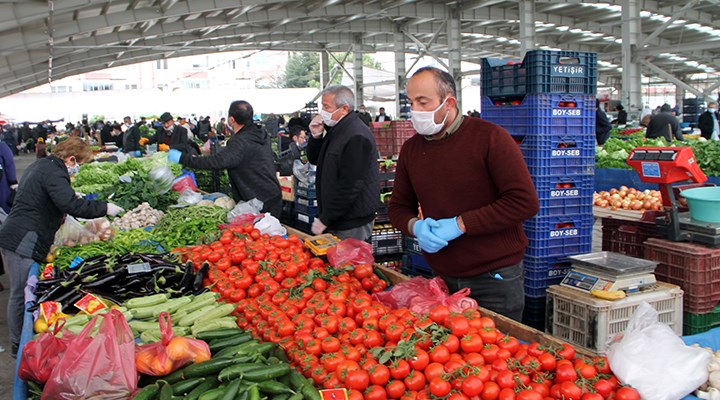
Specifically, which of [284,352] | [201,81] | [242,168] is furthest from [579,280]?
[201,81]

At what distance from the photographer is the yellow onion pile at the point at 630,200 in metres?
7.04

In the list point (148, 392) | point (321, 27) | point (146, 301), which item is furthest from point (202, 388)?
point (321, 27)

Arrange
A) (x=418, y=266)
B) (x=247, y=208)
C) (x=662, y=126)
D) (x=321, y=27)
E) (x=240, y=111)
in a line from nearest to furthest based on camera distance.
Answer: (x=418, y=266), (x=240, y=111), (x=247, y=208), (x=662, y=126), (x=321, y=27)

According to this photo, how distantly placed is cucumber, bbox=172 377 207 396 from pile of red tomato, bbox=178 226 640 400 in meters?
0.42

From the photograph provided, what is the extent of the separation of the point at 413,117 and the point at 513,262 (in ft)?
2.84

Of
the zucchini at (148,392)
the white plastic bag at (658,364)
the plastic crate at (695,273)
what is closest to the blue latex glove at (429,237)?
the white plastic bag at (658,364)

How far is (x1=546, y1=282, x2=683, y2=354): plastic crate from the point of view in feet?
11.8

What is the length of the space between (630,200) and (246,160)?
15.7ft

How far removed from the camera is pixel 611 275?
147 inches

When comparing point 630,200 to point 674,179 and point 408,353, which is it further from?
point 408,353

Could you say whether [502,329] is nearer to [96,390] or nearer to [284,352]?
[284,352]

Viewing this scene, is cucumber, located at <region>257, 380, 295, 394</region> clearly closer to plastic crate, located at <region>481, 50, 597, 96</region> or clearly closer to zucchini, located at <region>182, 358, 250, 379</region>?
zucchini, located at <region>182, 358, 250, 379</region>

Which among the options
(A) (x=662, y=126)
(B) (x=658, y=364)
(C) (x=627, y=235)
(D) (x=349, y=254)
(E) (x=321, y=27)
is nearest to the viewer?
(B) (x=658, y=364)

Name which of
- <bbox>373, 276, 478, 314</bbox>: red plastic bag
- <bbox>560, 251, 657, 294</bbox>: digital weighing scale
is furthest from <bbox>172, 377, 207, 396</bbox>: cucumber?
<bbox>560, 251, 657, 294</bbox>: digital weighing scale
